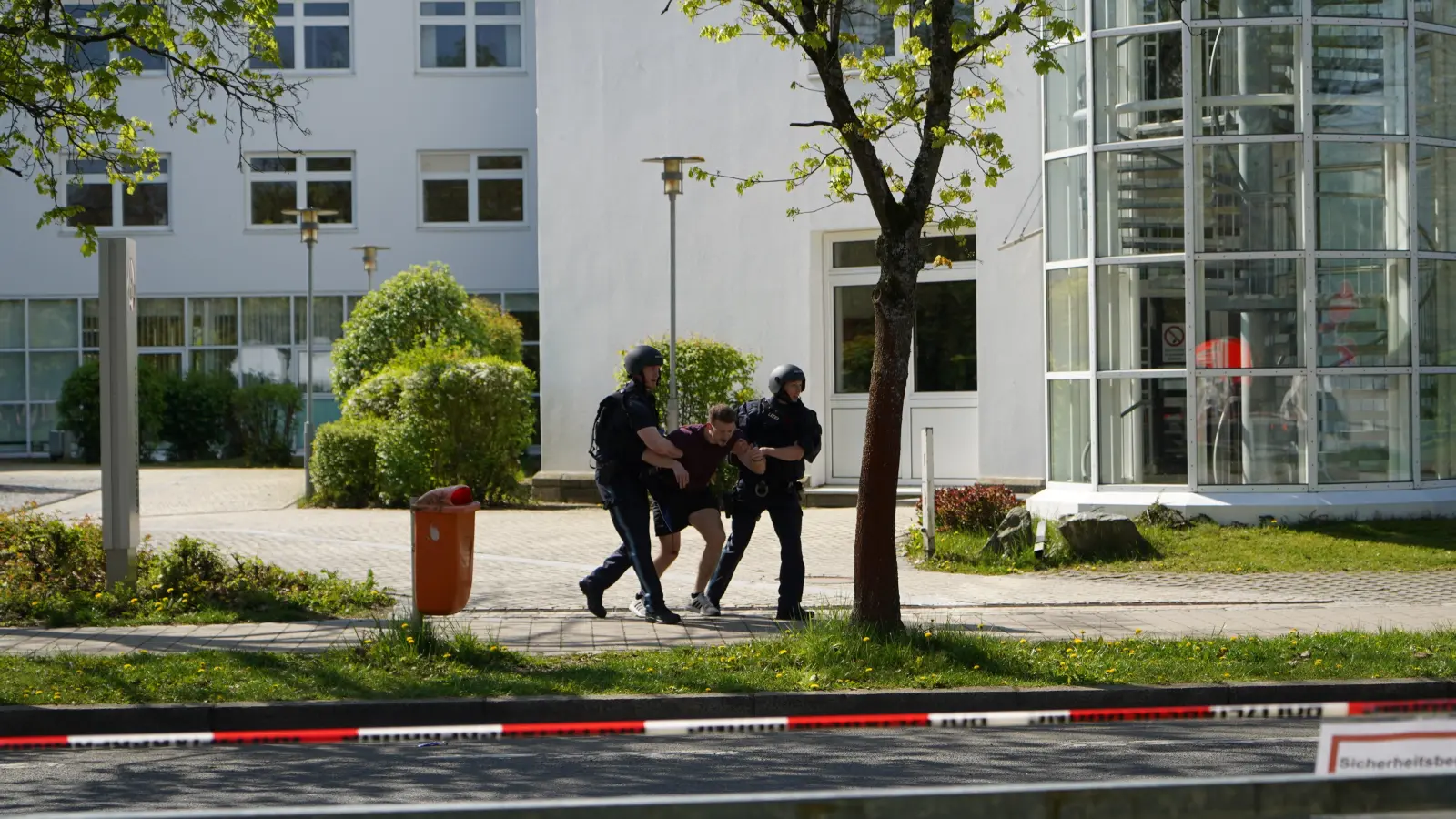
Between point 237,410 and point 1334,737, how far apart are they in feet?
96.8

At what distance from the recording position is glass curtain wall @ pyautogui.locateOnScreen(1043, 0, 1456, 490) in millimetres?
15258

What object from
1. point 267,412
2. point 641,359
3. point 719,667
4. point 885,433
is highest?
point 641,359

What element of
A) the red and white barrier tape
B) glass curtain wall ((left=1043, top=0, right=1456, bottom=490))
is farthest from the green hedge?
the red and white barrier tape

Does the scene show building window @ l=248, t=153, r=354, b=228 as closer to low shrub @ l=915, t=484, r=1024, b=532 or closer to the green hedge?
the green hedge

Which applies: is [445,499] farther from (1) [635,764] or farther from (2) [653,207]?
(2) [653,207]

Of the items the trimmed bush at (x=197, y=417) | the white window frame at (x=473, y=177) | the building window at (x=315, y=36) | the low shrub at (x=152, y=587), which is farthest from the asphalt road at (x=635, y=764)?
the building window at (x=315, y=36)

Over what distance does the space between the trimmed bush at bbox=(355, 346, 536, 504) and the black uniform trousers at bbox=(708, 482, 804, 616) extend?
9.66m

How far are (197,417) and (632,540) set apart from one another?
71.8ft

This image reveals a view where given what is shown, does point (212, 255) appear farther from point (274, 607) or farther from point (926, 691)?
point (926, 691)

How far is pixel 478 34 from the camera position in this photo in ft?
102

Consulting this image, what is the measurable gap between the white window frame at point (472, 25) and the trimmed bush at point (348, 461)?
12.0 metres

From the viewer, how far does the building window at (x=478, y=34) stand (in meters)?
31.0

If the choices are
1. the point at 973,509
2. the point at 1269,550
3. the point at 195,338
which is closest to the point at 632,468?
the point at 973,509

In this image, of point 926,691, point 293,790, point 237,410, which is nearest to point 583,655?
point 926,691
